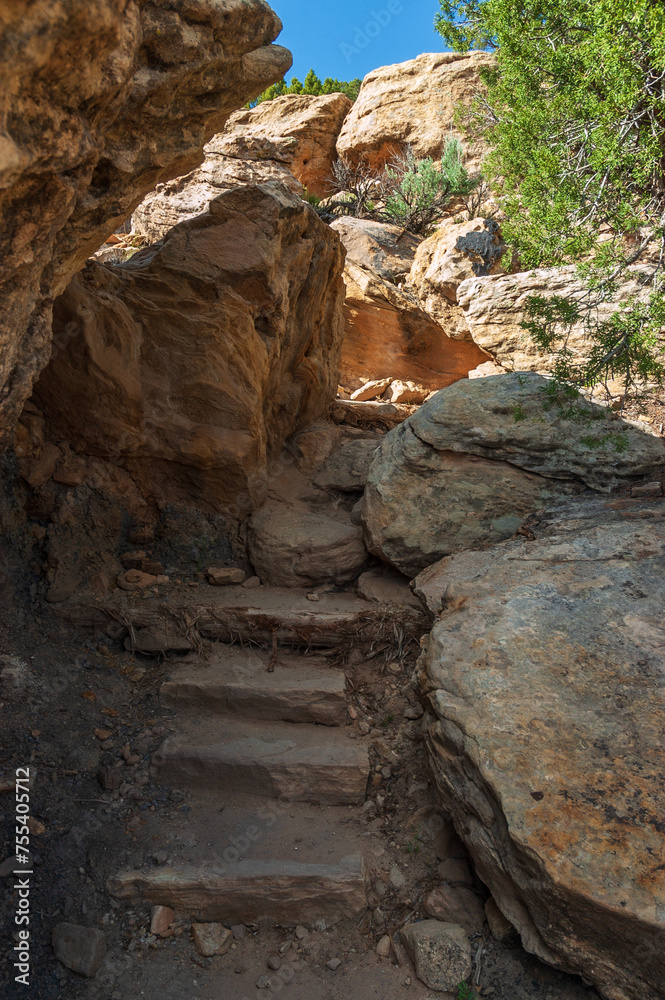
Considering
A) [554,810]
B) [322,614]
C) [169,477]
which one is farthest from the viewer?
[169,477]

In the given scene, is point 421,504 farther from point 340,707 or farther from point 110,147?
point 110,147

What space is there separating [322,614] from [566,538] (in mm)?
1878

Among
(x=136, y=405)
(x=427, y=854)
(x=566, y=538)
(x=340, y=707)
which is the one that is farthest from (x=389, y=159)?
(x=427, y=854)

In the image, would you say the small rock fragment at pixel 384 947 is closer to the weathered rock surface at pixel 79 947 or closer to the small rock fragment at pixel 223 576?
the weathered rock surface at pixel 79 947

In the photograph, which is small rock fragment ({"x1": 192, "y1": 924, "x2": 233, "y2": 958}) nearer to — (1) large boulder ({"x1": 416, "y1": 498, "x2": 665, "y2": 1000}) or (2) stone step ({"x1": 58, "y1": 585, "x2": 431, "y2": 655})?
(1) large boulder ({"x1": 416, "y1": 498, "x2": 665, "y2": 1000})

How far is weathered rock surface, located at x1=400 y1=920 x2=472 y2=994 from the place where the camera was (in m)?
2.81

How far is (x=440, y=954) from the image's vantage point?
2.87 m

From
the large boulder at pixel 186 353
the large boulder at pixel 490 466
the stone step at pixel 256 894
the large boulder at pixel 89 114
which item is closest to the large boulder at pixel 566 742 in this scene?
the stone step at pixel 256 894

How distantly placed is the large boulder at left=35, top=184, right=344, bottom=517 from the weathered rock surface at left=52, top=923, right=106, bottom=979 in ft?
10.9

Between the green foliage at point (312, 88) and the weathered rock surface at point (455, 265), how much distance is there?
31.0 feet

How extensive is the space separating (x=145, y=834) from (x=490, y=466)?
366 cm

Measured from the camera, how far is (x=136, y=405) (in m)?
5.15

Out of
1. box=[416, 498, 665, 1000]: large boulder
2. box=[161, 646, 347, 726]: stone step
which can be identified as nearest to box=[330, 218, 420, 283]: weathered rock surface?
box=[416, 498, 665, 1000]: large boulder

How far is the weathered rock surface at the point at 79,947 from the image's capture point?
9.54ft
